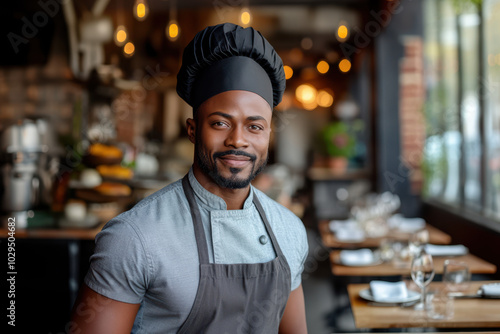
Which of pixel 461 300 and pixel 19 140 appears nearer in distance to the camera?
pixel 461 300

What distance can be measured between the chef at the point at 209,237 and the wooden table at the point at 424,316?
1.90ft

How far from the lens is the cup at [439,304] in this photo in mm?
1885

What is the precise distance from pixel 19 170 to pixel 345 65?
7411 millimetres

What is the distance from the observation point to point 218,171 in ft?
4.26

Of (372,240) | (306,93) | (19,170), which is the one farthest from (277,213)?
(306,93)

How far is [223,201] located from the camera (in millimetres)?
1355

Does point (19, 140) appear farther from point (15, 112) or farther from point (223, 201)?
point (223, 201)

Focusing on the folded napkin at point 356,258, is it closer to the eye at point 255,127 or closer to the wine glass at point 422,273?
the wine glass at point 422,273

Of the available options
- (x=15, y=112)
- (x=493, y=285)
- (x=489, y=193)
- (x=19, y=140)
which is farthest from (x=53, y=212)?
(x=489, y=193)

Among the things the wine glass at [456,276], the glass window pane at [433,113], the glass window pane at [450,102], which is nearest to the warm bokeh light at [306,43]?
the glass window pane at [433,113]

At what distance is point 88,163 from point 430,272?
271 centimetres

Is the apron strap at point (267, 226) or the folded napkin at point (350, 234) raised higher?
the apron strap at point (267, 226)

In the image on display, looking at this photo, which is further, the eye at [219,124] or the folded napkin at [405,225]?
the folded napkin at [405,225]

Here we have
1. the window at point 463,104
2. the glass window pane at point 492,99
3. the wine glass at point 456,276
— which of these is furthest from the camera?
the window at point 463,104
